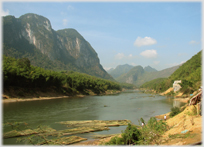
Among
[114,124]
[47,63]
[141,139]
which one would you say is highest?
[47,63]

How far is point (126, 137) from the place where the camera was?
12.3 metres

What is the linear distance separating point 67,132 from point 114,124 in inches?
260

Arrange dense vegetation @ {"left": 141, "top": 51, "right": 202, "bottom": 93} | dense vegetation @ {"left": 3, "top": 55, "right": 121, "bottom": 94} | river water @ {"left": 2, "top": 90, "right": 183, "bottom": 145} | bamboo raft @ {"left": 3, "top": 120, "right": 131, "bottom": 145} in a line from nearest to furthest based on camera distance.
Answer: bamboo raft @ {"left": 3, "top": 120, "right": 131, "bottom": 145} < river water @ {"left": 2, "top": 90, "right": 183, "bottom": 145} < dense vegetation @ {"left": 3, "top": 55, "right": 121, "bottom": 94} < dense vegetation @ {"left": 141, "top": 51, "right": 202, "bottom": 93}

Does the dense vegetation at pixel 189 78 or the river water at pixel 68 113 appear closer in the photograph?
the river water at pixel 68 113

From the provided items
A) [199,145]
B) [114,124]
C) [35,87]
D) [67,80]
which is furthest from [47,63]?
[199,145]

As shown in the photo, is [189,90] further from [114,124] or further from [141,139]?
[141,139]

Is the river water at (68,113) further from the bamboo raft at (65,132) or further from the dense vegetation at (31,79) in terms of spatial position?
the dense vegetation at (31,79)

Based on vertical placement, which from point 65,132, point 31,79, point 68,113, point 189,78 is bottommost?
point 68,113

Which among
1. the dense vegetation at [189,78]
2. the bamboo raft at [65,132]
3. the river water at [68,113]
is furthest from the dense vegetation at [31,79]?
the dense vegetation at [189,78]

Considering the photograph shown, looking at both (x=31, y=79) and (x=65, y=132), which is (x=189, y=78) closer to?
(x=31, y=79)

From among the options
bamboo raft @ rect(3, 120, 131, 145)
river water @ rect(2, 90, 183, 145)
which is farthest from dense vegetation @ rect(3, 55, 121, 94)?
bamboo raft @ rect(3, 120, 131, 145)

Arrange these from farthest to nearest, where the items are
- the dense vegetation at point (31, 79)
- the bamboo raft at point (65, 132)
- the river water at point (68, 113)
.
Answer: the dense vegetation at point (31, 79)
the river water at point (68, 113)
the bamboo raft at point (65, 132)

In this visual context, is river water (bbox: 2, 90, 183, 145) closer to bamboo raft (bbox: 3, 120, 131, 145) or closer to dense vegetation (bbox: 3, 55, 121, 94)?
bamboo raft (bbox: 3, 120, 131, 145)

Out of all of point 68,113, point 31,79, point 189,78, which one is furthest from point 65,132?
point 189,78
